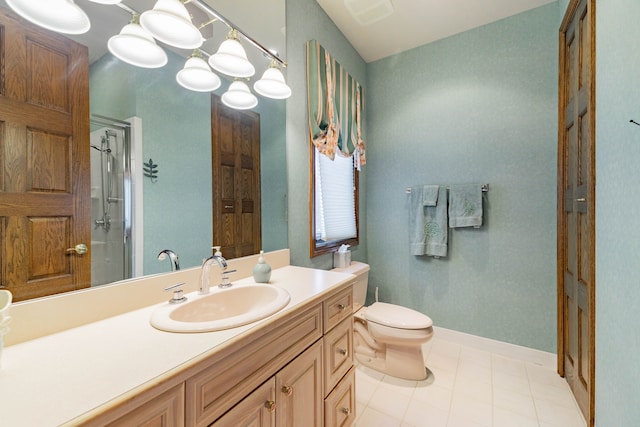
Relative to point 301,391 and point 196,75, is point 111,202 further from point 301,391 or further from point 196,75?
point 301,391

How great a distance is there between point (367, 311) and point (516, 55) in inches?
90.6

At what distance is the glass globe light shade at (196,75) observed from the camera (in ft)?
3.74

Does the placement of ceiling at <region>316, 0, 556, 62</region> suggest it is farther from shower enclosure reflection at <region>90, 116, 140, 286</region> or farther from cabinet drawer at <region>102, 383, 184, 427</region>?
cabinet drawer at <region>102, 383, 184, 427</region>

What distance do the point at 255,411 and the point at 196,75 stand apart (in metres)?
1.33

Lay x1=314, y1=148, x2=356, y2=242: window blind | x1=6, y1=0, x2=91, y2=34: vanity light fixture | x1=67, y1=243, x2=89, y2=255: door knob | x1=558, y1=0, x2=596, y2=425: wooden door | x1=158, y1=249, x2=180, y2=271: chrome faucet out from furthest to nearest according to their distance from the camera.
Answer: x1=314, y1=148, x2=356, y2=242: window blind → x1=558, y1=0, x2=596, y2=425: wooden door → x1=158, y1=249, x2=180, y2=271: chrome faucet → x1=67, y1=243, x2=89, y2=255: door knob → x1=6, y1=0, x2=91, y2=34: vanity light fixture

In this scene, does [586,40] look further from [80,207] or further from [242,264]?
[80,207]

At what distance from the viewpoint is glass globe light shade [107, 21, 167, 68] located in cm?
92

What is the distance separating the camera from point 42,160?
78cm

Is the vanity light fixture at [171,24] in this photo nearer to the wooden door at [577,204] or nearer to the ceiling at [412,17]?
the ceiling at [412,17]

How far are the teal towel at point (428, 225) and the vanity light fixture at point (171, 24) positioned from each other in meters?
2.01

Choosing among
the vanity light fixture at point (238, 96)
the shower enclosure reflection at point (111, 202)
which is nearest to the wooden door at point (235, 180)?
the vanity light fixture at point (238, 96)

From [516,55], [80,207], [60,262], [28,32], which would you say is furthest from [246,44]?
[516,55]

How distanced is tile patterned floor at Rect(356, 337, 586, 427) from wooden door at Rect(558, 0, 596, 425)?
0.47 ft

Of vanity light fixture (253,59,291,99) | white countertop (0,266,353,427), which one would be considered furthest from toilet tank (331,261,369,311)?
vanity light fixture (253,59,291,99)
